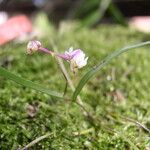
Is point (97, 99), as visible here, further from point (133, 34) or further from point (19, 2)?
point (19, 2)

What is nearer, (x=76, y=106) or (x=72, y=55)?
(x=72, y=55)

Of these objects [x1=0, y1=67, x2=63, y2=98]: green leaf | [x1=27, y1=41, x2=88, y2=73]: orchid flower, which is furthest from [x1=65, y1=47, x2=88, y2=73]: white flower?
[x1=0, y1=67, x2=63, y2=98]: green leaf

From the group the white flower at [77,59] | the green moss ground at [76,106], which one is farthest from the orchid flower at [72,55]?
the green moss ground at [76,106]

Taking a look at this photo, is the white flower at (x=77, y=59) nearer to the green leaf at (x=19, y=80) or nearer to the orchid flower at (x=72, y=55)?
the orchid flower at (x=72, y=55)

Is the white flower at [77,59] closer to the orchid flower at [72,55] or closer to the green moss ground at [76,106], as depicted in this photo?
the orchid flower at [72,55]

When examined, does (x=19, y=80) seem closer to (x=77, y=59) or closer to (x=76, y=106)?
(x=77, y=59)

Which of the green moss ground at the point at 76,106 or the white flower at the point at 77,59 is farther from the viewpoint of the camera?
the green moss ground at the point at 76,106

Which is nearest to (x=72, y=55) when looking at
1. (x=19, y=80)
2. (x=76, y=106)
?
(x=19, y=80)

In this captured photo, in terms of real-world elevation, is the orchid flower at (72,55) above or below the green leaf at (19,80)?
above

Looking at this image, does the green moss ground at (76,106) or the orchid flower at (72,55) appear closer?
the orchid flower at (72,55)
